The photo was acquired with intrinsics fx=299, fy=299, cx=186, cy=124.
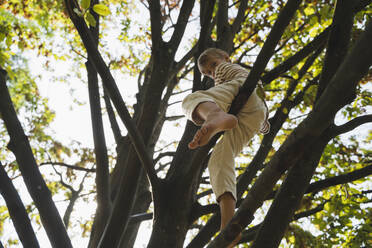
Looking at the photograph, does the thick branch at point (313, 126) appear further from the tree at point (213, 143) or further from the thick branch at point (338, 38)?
the thick branch at point (338, 38)

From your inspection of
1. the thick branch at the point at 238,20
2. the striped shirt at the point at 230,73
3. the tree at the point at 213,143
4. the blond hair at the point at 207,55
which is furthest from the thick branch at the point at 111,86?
the thick branch at the point at 238,20

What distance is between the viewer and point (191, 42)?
7.14 m

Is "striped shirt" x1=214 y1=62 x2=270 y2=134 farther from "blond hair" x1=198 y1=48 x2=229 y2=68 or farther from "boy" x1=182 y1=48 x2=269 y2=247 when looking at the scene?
"blond hair" x1=198 y1=48 x2=229 y2=68

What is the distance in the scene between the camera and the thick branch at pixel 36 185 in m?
2.15

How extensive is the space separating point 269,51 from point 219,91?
69 centimetres

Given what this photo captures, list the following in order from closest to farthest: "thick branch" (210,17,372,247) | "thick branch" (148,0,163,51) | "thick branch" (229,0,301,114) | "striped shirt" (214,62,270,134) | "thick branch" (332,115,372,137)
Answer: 1. "thick branch" (210,17,372,247)
2. "thick branch" (229,0,301,114)
3. "thick branch" (332,115,372,137)
4. "striped shirt" (214,62,270,134)
5. "thick branch" (148,0,163,51)

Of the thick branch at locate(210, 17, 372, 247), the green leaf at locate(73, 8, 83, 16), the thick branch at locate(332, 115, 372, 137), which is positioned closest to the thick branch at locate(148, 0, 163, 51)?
the green leaf at locate(73, 8, 83, 16)

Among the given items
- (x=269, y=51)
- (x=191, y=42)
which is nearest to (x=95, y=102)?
(x=269, y=51)

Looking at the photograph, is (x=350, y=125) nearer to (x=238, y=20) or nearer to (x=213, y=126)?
(x=213, y=126)

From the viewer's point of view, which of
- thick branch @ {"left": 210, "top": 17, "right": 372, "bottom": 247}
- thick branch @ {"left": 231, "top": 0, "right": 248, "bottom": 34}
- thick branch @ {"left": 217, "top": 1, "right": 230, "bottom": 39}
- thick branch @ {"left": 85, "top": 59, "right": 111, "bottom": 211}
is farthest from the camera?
thick branch @ {"left": 217, "top": 1, "right": 230, "bottom": 39}

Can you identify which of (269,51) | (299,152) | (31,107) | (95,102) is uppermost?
(31,107)

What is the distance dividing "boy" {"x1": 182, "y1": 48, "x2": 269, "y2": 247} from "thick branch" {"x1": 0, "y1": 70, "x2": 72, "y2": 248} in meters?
1.17

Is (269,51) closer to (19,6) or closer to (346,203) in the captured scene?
(346,203)

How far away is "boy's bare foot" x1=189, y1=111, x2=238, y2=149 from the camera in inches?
69.0
